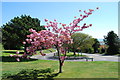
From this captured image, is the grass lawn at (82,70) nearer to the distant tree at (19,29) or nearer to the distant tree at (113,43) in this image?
the distant tree at (19,29)

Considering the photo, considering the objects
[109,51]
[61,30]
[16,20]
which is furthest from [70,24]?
[109,51]

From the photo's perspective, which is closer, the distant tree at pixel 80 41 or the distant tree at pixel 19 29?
the distant tree at pixel 19 29

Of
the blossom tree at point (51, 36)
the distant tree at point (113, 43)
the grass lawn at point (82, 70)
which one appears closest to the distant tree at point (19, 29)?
the grass lawn at point (82, 70)

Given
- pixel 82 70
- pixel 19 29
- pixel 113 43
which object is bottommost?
pixel 82 70

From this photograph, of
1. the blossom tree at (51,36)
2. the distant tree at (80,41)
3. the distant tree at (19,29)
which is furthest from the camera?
the distant tree at (80,41)

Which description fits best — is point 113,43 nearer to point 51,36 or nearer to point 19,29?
point 19,29

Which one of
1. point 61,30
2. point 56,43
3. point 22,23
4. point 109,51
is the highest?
point 22,23

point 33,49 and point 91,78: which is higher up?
point 33,49

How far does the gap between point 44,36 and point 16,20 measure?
19051 millimetres

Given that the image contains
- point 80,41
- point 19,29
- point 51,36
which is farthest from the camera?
point 80,41

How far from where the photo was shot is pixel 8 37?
23688 mm

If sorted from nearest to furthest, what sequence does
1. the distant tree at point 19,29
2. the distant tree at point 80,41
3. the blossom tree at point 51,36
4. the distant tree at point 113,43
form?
the blossom tree at point 51,36, the distant tree at point 19,29, the distant tree at point 80,41, the distant tree at point 113,43

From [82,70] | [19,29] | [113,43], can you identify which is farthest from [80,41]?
[82,70]

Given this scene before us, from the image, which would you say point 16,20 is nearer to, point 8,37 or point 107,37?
point 8,37
